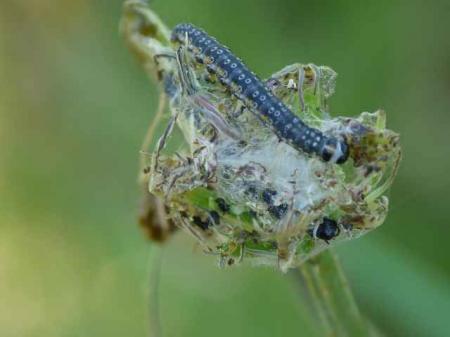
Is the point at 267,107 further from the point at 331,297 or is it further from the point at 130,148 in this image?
the point at 130,148

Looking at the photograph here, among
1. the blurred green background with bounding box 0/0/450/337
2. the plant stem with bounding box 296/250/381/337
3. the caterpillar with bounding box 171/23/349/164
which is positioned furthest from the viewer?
the blurred green background with bounding box 0/0/450/337

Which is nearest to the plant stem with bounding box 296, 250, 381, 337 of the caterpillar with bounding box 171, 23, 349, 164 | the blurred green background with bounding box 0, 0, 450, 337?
the caterpillar with bounding box 171, 23, 349, 164

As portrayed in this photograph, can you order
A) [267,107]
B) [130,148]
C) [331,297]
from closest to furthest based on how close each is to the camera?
1. [267,107]
2. [331,297]
3. [130,148]

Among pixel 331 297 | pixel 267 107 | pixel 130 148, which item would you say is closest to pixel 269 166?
pixel 267 107

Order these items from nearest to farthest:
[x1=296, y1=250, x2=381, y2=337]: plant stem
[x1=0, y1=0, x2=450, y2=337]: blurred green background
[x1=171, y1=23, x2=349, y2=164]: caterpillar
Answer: [x1=171, y1=23, x2=349, y2=164]: caterpillar < [x1=296, y1=250, x2=381, y2=337]: plant stem < [x1=0, y1=0, x2=450, y2=337]: blurred green background

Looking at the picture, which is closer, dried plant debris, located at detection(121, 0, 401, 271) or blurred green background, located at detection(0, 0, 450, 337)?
dried plant debris, located at detection(121, 0, 401, 271)

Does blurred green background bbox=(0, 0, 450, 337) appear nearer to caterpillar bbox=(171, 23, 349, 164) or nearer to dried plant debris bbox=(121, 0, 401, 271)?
dried plant debris bbox=(121, 0, 401, 271)

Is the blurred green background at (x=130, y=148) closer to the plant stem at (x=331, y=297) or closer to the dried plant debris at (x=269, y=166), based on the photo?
the plant stem at (x=331, y=297)
